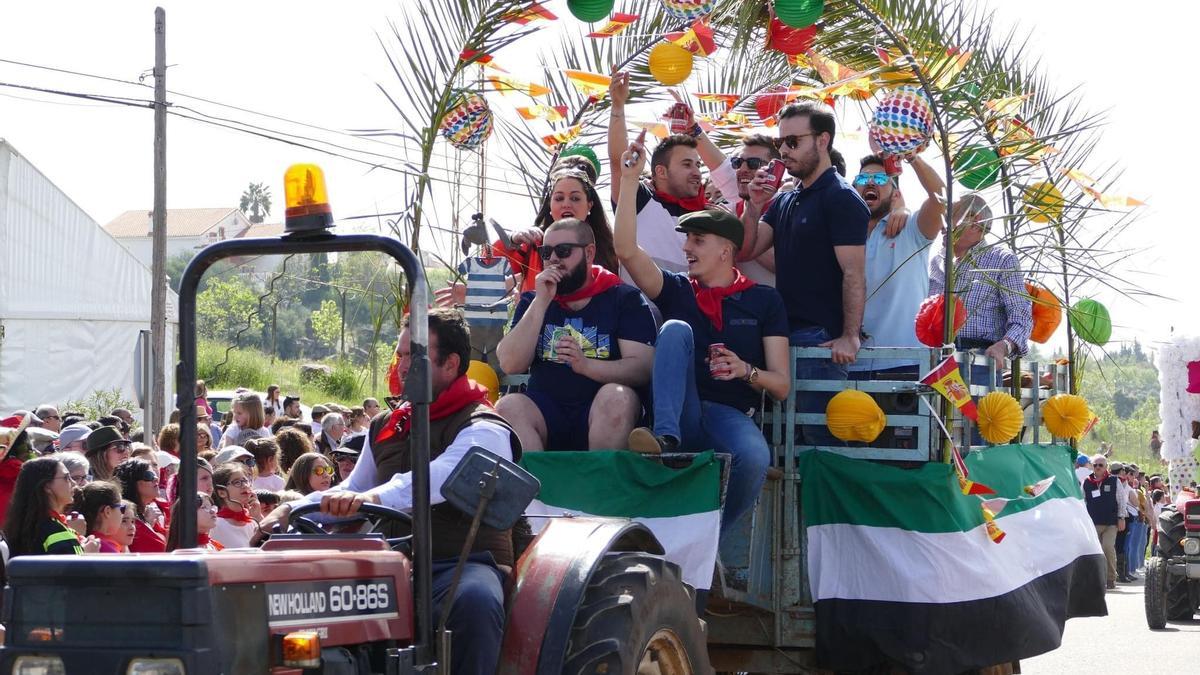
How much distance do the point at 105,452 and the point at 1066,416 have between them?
5851 mm

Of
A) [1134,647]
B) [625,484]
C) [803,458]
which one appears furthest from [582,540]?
[1134,647]

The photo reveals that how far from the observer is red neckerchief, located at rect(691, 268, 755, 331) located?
6.79m

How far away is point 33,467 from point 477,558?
2.66 m

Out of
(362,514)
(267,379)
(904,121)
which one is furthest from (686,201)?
(267,379)

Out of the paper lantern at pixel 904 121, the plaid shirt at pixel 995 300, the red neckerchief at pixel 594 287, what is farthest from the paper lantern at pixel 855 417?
the paper lantern at pixel 904 121

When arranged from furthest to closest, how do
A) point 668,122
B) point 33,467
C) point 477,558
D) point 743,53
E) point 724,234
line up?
point 743,53 < point 668,122 < point 724,234 < point 33,467 < point 477,558

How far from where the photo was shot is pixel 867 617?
21.4 feet

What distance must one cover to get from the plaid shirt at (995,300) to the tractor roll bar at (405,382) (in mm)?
4165

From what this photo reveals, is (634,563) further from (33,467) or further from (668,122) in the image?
(668,122)

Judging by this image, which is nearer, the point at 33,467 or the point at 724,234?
the point at 33,467

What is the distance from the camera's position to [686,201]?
25.4ft

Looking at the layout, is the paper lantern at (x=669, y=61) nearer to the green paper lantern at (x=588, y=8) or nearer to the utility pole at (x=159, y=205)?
the green paper lantern at (x=588, y=8)

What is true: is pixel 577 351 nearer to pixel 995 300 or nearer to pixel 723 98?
pixel 995 300

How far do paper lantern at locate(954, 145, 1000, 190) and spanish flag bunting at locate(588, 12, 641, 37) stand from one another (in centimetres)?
244
